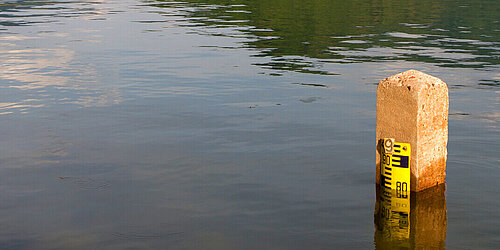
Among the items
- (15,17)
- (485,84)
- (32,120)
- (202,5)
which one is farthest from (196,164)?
(202,5)

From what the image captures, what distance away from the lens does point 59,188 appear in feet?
29.1

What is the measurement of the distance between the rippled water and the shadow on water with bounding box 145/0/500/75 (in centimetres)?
28

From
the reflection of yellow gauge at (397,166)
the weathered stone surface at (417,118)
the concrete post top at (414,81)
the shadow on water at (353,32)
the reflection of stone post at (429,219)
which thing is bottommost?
the shadow on water at (353,32)

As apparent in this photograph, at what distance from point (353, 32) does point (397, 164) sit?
24.8 meters

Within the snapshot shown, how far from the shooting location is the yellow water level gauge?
781 cm

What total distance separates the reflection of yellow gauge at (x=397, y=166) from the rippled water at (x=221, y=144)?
0.43 meters

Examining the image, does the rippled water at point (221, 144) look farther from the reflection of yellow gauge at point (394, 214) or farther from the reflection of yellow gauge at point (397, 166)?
the reflection of yellow gauge at point (397, 166)

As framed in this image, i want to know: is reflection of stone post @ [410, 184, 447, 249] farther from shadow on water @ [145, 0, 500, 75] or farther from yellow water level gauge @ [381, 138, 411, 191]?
shadow on water @ [145, 0, 500, 75]

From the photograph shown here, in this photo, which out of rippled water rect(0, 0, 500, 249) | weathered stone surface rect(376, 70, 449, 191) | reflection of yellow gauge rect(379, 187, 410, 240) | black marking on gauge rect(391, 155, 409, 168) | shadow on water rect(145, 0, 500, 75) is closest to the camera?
reflection of yellow gauge rect(379, 187, 410, 240)

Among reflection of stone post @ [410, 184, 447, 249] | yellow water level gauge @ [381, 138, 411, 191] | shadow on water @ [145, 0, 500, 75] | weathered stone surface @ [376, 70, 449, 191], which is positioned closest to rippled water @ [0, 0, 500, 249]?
reflection of stone post @ [410, 184, 447, 249]

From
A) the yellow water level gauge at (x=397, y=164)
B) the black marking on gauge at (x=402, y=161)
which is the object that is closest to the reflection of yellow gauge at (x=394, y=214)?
the yellow water level gauge at (x=397, y=164)

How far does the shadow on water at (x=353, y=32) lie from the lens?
22.3 metres

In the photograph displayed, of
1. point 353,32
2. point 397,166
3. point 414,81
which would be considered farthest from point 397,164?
point 353,32

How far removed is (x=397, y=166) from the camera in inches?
311
